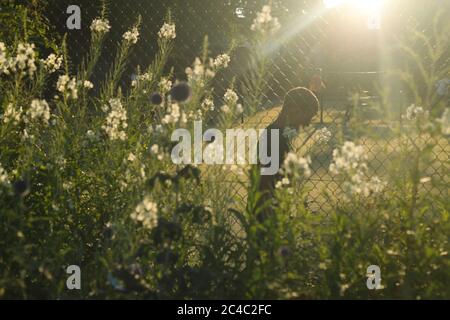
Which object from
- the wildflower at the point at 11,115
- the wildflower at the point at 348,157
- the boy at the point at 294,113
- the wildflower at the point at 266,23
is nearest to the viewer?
the wildflower at the point at 348,157

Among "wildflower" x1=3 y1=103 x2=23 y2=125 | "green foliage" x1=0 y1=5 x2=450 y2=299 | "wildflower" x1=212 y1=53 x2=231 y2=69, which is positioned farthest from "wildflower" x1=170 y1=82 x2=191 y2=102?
"wildflower" x1=212 y1=53 x2=231 y2=69

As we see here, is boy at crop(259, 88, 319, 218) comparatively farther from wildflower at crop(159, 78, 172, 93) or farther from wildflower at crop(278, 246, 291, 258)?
wildflower at crop(278, 246, 291, 258)

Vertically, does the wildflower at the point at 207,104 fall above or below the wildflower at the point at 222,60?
below

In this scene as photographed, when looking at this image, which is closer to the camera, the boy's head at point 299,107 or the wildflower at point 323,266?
the wildflower at point 323,266

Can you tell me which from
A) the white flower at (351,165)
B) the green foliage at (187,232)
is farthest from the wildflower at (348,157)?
the green foliage at (187,232)

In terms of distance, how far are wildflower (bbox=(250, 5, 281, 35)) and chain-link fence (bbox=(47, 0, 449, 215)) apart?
0.92 ft

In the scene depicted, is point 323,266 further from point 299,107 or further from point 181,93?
point 299,107

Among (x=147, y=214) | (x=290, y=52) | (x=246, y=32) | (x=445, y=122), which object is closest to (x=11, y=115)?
(x=147, y=214)

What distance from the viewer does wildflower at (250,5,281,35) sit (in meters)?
3.16

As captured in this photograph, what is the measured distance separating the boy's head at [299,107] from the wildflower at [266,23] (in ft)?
4.74

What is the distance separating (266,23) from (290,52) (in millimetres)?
3907

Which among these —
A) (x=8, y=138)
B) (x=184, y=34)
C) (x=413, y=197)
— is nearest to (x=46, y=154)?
(x=8, y=138)

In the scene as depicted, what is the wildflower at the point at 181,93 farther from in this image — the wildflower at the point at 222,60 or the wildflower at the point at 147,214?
the wildflower at the point at 222,60

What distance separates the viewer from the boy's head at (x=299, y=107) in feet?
15.3
